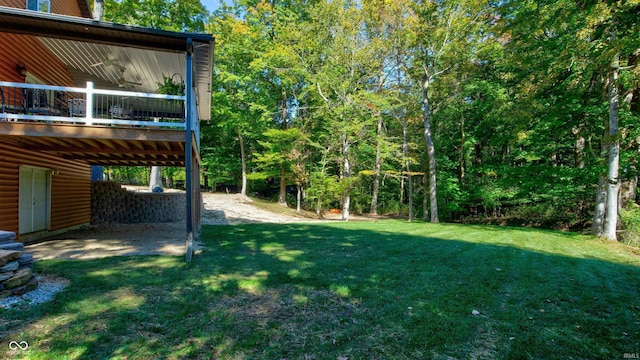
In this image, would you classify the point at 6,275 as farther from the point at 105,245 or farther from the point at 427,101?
the point at 427,101

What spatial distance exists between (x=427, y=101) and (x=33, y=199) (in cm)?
1755

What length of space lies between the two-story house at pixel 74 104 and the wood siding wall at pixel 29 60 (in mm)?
23

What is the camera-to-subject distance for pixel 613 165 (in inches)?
394

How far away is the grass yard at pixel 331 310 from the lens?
9.00 ft

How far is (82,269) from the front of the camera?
4977 millimetres

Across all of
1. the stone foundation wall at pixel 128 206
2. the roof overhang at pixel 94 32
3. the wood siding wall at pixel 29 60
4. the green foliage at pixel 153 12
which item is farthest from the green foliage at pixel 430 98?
the roof overhang at pixel 94 32

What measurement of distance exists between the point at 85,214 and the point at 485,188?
67.3 ft

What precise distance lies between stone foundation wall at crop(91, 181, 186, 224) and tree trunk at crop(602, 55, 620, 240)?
55.4ft

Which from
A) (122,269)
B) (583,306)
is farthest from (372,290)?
(122,269)

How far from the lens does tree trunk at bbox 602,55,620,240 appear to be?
991 cm

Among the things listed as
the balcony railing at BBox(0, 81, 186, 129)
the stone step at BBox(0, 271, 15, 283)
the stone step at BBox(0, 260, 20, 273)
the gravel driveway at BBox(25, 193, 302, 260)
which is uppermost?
the balcony railing at BBox(0, 81, 186, 129)

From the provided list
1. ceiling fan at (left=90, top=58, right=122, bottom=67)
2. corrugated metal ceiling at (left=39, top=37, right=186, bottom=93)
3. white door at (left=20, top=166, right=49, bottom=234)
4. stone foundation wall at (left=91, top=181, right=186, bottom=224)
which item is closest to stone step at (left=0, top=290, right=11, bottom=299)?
white door at (left=20, top=166, right=49, bottom=234)

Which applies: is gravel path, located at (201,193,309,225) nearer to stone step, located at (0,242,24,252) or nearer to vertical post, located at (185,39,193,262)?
vertical post, located at (185,39,193,262)

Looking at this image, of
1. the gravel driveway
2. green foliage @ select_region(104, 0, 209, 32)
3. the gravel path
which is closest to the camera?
the gravel driveway
